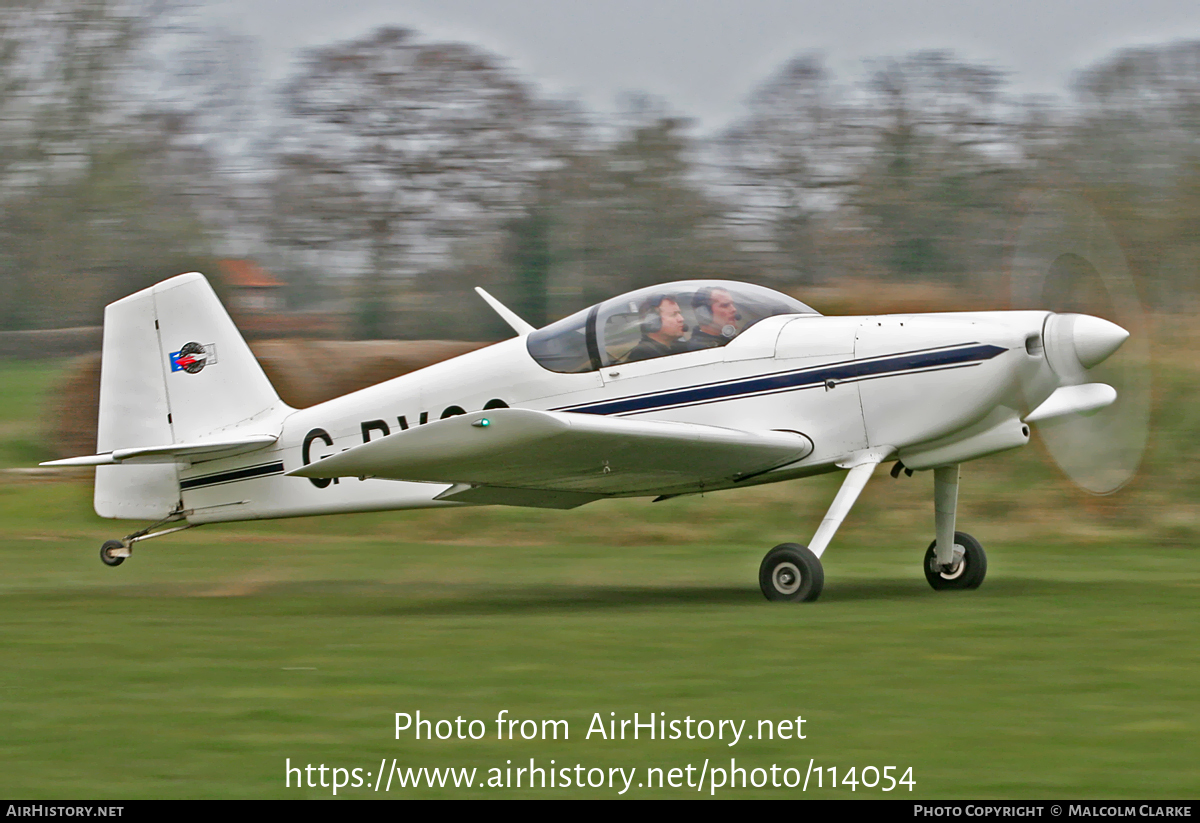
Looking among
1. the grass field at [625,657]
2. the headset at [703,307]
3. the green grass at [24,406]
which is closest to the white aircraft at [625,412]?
the headset at [703,307]

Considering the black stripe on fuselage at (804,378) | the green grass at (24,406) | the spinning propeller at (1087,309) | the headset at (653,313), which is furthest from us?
A: the green grass at (24,406)

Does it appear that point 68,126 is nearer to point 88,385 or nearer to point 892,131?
point 88,385

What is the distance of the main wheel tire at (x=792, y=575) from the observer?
805cm

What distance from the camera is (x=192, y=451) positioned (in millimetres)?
9734

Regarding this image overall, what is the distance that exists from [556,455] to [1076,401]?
3491mm

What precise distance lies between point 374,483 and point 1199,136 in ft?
51.1

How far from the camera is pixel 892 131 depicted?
2264 cm

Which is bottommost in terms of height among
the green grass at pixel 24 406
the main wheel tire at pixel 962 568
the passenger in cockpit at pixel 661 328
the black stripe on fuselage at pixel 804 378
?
the main wheel tire at pixel 962 568

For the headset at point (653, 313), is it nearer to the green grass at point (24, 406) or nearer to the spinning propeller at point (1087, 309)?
the spinning propeller at point (1087, 309)

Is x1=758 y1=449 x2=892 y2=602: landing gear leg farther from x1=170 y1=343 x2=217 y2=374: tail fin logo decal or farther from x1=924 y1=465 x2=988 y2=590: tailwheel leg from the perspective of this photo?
x1=170 y1=343 x2=217 y2=374: tail fin logo decal

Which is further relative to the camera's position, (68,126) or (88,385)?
(68,126)

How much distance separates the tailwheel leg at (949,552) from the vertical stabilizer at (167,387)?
481cm

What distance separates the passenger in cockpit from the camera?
28.8 feet
